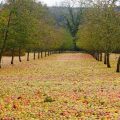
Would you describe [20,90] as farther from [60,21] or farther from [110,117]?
[60,21]

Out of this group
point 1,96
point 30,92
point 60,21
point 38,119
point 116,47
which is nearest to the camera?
point 38,119

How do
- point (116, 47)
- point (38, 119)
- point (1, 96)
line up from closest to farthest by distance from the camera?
1. point (38, 119)
2. point (1, 96)
3. point (116, 47)

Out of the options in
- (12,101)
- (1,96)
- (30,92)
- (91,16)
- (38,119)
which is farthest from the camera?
(91,16)

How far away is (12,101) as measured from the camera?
1455 cm

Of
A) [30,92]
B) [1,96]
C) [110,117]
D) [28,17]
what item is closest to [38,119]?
[110,117]

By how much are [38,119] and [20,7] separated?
28173 mm

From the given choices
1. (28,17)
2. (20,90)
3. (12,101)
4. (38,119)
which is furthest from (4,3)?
(38,119)

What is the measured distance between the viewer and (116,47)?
37781 millimetres

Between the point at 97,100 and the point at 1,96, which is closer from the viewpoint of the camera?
the point at 97,100

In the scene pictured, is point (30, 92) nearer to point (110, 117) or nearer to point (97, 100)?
point (97, 100)

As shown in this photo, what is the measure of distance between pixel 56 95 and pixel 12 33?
2211cm

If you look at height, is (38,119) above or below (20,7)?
below

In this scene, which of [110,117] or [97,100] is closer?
[110,117]

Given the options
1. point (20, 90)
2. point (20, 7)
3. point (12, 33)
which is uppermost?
point (20, 7)
